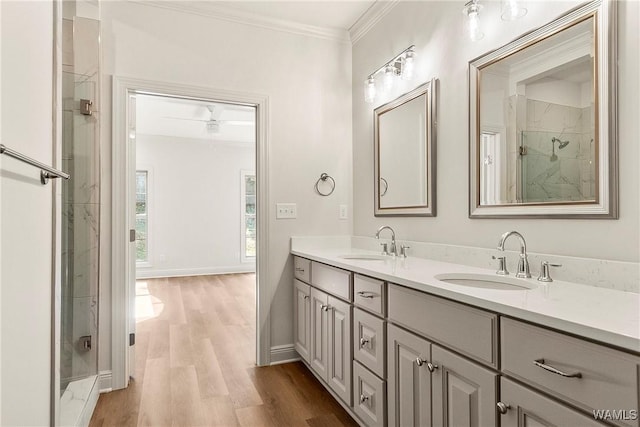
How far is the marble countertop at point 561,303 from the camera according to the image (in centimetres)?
79

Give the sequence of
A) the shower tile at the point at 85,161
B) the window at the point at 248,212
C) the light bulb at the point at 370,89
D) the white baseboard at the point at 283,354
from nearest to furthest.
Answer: the shower tile at the point at 85,161
the light bulb at the point at 370,89
the white baseboard at the point at 283,354
the window at the point at 248,212

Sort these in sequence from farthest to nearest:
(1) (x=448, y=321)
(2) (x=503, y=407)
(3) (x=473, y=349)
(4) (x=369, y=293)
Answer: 1. (4) (x=369, y=293)
2. (1) (x=448, y=321)
3. (3) (x=473, y=349)
4. (2) (x=503, y=407)

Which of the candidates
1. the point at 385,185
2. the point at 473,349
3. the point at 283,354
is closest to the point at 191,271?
the point at 283,354

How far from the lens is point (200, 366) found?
2.59 m

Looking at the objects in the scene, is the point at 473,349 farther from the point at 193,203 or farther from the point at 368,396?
the point at 193,203

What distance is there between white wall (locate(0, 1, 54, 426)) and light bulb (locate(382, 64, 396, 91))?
1.80 m

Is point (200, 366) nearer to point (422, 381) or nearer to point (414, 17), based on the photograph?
point (422, 381)

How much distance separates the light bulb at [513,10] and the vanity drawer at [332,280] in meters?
1.37

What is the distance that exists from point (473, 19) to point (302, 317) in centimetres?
202

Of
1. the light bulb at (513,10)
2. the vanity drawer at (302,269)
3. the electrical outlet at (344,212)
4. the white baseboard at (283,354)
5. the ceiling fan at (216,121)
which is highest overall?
the ceiling fan at (216,121)

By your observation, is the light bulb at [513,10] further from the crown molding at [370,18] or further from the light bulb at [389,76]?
the crown molding at [370,18]

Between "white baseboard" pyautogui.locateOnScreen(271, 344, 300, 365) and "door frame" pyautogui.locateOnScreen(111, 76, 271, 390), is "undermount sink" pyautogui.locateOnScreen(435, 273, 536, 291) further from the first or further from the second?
"door frame" pyautogui.locateOnScreen(111, 76, 271, 390)

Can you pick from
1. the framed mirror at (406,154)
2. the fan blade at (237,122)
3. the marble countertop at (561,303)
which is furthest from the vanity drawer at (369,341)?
the fan blade at (237,122)

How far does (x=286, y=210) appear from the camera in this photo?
2.73 m
